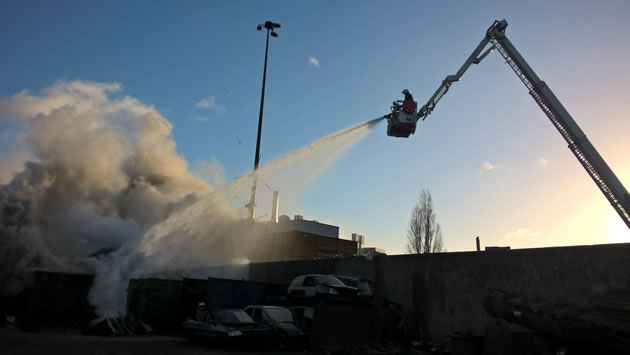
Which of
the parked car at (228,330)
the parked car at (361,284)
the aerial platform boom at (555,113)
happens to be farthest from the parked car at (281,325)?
the aerial platform boom at (555,113)

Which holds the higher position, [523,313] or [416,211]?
[416,211]

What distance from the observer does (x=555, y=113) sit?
675 inches

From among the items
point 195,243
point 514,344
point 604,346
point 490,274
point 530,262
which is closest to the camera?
point 604,346

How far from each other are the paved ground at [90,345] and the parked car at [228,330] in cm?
Result: 31

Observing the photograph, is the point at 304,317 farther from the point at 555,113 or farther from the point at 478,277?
the point at 555,113

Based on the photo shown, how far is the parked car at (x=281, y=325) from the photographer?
13.0 meters

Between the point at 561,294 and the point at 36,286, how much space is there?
19920mm

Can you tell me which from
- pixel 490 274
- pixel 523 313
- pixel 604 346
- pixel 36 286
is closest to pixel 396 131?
pixel 490 274

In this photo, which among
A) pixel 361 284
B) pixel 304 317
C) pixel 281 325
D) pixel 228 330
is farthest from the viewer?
pixel 361 284

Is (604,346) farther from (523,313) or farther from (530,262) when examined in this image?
(530,262)

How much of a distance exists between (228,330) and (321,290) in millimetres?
4397

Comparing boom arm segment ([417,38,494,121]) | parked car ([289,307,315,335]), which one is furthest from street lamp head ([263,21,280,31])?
parked car ([289,307,315,335])

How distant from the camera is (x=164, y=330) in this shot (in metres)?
17.2

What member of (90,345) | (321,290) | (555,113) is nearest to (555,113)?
(555,113)
